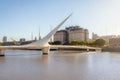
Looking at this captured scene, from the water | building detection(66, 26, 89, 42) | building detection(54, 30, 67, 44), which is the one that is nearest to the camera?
the water

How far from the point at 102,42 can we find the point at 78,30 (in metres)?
18.2

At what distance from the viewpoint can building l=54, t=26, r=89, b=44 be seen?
188ft

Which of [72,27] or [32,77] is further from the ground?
[72,27]

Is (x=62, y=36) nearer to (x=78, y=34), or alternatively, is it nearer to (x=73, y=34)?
(x=73, y=34)

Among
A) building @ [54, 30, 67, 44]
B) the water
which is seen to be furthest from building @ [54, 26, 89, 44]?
A: the water

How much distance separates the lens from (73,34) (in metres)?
58.7

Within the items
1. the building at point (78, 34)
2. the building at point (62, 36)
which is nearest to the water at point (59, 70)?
the building at point (78, 34)

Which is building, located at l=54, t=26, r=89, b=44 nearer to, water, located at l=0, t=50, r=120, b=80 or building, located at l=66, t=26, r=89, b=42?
building, located at l=66, t=26, r=89, b=42

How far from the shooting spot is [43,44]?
24438 mm

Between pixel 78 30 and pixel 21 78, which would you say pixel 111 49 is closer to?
pixel 78 30

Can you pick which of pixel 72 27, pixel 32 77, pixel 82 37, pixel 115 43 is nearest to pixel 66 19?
pixel 32 77

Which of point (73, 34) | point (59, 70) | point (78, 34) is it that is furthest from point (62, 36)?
point (59, 70)

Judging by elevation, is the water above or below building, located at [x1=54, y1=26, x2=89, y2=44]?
below

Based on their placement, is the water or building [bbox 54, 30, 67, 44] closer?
the water
